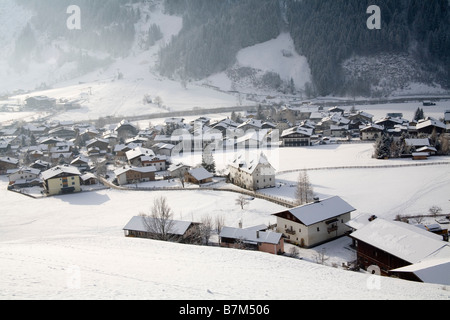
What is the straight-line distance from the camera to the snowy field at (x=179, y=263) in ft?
26.4

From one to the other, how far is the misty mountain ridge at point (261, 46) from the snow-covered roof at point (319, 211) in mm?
70822

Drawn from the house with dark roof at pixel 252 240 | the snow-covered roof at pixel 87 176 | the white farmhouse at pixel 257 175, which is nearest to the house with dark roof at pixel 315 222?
the house with dark roof at pixel 252 240

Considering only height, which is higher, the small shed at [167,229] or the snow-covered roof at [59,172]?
the snow-covered roof at [59,172]

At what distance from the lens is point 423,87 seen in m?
83.2

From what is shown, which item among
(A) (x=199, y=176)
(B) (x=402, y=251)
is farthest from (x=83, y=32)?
(B) (x=402, y=251)

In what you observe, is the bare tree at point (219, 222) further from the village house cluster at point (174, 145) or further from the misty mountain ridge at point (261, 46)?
the misty mountain ridge at point (261, 46)

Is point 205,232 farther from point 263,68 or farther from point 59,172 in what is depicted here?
point 263,68

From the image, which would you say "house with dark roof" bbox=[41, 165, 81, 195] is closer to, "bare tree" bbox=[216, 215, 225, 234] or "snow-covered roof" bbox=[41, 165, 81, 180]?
"snow-covered roof" bbox=[41, 165, 81, 180]

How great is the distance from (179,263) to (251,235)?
276 inches

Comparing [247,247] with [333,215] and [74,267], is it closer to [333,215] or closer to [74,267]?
[333,215]

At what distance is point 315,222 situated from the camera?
18.3 m

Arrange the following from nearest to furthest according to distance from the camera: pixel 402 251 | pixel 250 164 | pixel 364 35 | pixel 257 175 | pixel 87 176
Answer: pixel 402 251
pixel 257 175
pixel 250 164
pixel 87 176
pixel 364 35
